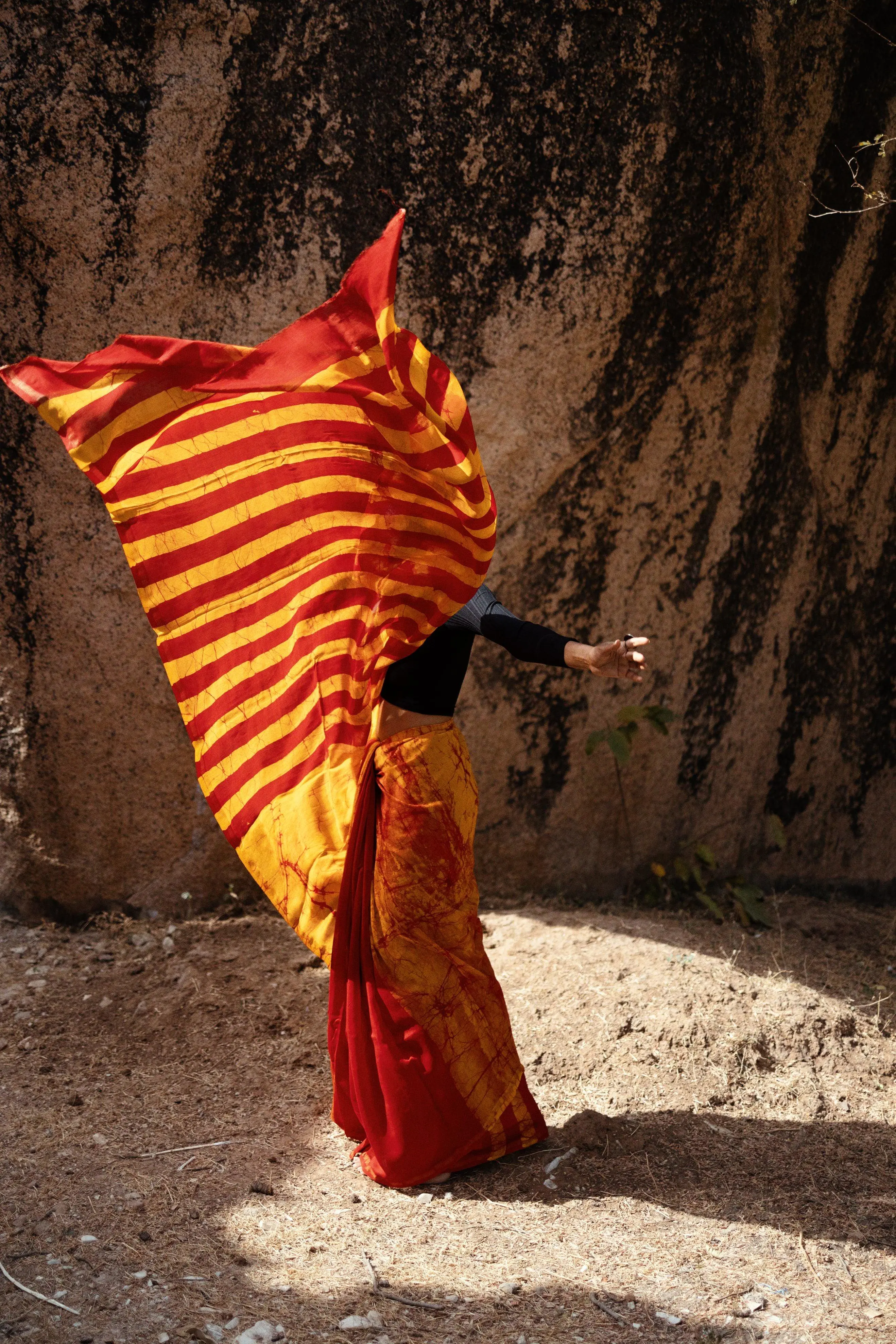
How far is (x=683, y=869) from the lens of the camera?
14.1 feet

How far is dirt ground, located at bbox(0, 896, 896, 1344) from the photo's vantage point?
2.15 metres

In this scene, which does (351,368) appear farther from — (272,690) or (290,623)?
(272,690)

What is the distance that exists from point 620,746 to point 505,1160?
167 centimetres

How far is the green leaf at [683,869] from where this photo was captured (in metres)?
4.28

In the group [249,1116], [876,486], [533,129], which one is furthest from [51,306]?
[876,486]

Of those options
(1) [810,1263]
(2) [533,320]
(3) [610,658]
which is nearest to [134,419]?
(3) [610,658]

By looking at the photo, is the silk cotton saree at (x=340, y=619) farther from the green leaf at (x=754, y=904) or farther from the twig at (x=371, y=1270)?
the green leaf at (x=754, y=904)

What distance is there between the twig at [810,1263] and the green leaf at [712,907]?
180 cm

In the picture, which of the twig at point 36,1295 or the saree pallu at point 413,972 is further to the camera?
the saree pallu at point 413,972

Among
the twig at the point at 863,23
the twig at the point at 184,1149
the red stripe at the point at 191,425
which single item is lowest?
the twig at the point at 184,1149

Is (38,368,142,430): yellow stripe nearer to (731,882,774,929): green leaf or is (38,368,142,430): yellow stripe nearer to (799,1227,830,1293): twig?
(799,1227,830,1293): twig

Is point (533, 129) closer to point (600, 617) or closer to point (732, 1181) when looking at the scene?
point (600, 617)

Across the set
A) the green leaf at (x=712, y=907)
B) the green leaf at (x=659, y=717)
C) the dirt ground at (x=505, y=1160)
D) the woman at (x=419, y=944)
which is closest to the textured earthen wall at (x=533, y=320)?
the green leaf at (x=659, y=717)

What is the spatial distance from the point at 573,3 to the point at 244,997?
131 inches
